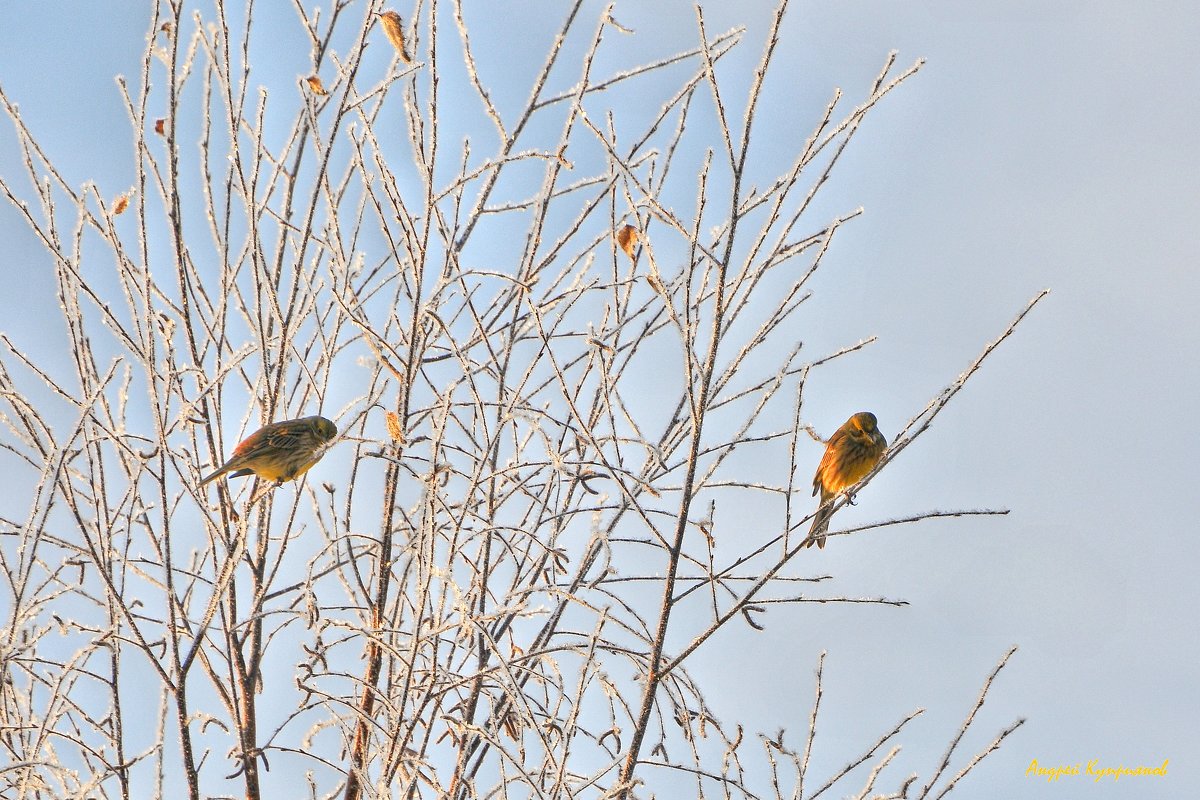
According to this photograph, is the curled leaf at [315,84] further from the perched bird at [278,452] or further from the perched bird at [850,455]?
the perched bird at [850,455]

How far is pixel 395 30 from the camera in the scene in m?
3.90

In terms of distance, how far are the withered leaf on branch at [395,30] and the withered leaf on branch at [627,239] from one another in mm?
1002

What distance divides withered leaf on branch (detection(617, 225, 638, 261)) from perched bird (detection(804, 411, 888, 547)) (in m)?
2.58

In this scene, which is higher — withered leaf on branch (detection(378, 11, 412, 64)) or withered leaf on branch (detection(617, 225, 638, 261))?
withered leaf on branch (detection(378, 11, 412, 64))

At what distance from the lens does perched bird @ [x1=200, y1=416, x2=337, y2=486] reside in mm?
3793

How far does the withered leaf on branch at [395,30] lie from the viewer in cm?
389

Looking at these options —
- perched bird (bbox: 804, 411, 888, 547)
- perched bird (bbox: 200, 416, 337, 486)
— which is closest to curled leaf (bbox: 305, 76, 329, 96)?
perched bird (bbox: 200, 416, 337, 486)

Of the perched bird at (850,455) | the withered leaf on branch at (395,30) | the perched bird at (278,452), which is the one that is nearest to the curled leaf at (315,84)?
the withered leaf on branch at (395,30)

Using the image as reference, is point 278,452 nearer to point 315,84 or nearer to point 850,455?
point 315,84

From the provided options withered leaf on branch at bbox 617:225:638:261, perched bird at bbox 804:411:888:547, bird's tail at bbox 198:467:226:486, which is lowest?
bird's tail at bbox 198:467:226:486

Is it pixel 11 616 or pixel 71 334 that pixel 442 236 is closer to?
pixel 71 334

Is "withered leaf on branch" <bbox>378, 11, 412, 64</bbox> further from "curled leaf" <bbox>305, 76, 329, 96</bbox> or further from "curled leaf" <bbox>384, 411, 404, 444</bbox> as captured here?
"curled leaf" <bbox>384, 411, 404, 444</bbox>

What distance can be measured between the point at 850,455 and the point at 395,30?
3.48 m

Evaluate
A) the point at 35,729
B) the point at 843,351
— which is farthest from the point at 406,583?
the point at 843,351
